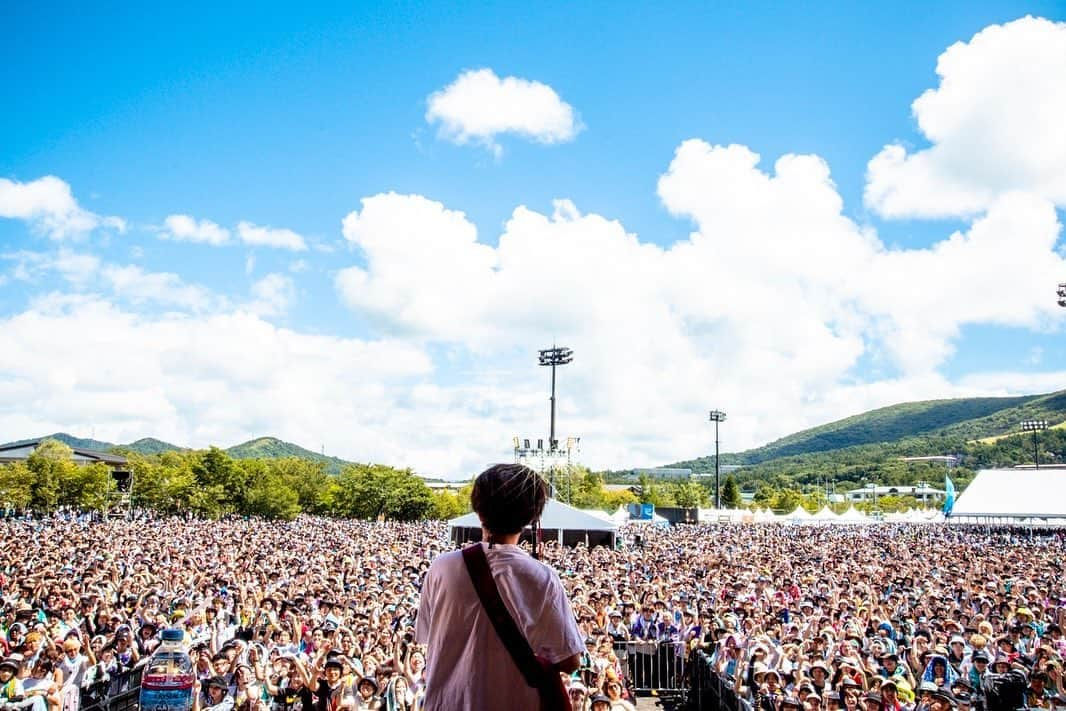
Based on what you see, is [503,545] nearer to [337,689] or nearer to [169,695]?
[337,689]

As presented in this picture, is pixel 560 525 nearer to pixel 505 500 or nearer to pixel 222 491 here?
Answer: pixel 505 500

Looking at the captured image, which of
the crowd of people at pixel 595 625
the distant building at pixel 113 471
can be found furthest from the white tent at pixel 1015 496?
the distant building at pixel 113 471

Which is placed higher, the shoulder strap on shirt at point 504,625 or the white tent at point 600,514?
the shoulder strap on shirt at point 504,625

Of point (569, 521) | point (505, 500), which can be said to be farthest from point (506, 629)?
point (569, 521)

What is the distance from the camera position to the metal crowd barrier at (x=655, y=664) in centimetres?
1184

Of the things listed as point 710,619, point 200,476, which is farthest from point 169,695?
point 200,476

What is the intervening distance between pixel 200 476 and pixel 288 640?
185ft

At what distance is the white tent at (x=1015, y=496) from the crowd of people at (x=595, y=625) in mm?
22466

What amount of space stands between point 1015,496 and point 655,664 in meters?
40.5

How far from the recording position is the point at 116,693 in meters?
8.23

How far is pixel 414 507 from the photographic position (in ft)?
215

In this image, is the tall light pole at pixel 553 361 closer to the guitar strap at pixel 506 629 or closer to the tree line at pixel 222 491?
the tree line at pixel 222 491

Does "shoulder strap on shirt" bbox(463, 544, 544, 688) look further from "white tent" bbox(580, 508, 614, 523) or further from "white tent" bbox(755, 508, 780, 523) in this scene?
"white tent" bbox(755, 508, 780, 523)

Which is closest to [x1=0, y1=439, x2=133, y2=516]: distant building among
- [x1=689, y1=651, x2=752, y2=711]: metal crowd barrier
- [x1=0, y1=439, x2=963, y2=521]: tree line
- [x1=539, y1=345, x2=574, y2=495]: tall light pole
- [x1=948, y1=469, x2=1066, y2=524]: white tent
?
[x1=0, y1=439, x2=963, y2=521]: tree line
